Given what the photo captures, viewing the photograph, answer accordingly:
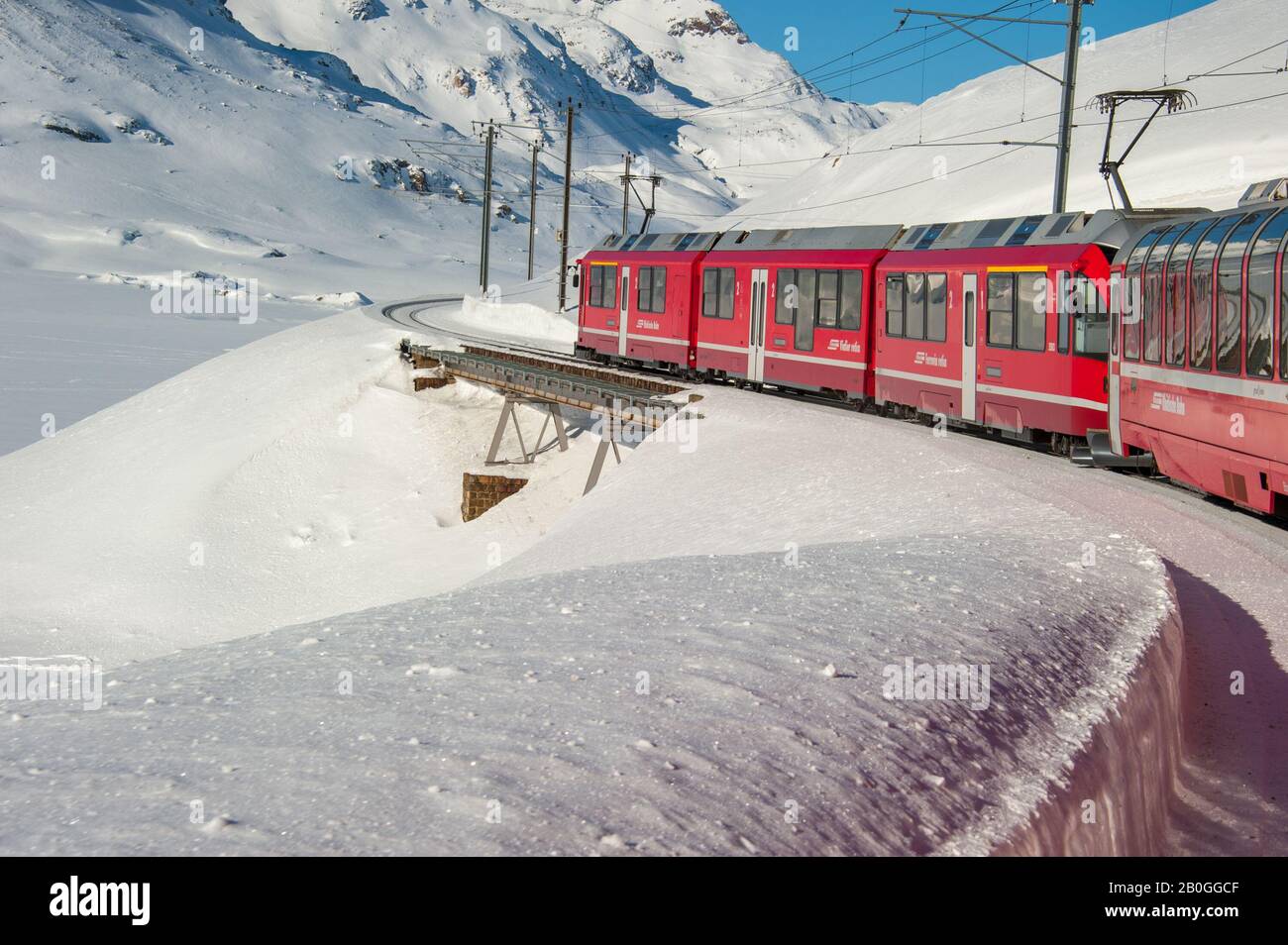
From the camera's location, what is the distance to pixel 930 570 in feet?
30.4

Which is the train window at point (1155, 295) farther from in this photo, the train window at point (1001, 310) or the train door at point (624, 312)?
the train door at point (624, 312)

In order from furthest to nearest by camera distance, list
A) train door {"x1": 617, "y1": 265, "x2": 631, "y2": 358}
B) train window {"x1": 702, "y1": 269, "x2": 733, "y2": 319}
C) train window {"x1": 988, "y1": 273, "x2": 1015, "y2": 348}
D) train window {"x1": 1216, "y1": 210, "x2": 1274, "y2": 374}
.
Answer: train door {"x1": 617, "y1": 265, "x2": 631, "y2": 358}
train window {"x1": 702, "y1": 269, "x2": 733, "y2": 319}
train window {"x1": 988, "y1": 273, "x2": 1015, "y2": 348}
train window {"x1": 1216, "y1": 210, "x2": 1274, "y2": 374}

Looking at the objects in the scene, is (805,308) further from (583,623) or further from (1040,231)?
(583,623)

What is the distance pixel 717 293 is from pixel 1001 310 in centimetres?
894

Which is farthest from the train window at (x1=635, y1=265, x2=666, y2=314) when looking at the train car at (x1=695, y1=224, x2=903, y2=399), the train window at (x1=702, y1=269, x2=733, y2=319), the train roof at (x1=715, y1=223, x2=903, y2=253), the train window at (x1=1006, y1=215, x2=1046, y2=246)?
the train window at (x1=1006, y1=215, x2=1046, y2=246)

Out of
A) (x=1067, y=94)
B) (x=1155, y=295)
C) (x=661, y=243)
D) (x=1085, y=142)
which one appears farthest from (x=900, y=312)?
(x=1085, y=142)

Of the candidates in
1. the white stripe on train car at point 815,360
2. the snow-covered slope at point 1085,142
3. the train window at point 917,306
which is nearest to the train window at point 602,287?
the white stripe on train car at point 815,360

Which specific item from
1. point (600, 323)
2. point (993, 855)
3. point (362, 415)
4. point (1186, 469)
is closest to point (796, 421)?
point (1186, 469)

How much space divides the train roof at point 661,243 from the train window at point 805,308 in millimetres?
3996

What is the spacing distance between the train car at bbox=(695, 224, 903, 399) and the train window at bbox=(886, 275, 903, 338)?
2.40 ft

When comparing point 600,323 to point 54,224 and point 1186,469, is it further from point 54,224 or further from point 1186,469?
point 54,224

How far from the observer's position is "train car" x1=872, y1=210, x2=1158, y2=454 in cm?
1681

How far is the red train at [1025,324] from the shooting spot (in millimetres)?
12141

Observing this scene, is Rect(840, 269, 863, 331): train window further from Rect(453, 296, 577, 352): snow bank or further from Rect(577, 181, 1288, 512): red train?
Rect(453, 296, 577, 352): snow bank
